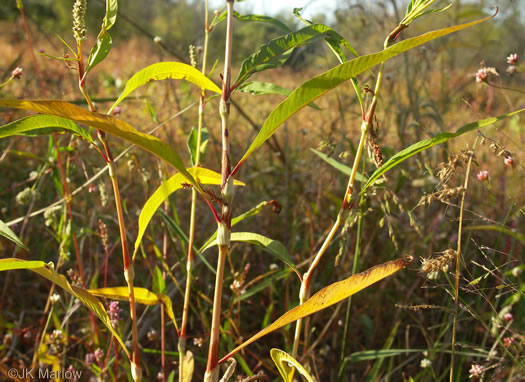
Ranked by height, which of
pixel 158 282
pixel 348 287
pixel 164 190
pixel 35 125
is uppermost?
pixel 35 125

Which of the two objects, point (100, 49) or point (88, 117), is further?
point (100, 49)

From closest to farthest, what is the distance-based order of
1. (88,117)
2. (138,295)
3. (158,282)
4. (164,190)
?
(88,117), (164,190), (138,295), (158,282)

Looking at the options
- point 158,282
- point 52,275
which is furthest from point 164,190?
point 158,282

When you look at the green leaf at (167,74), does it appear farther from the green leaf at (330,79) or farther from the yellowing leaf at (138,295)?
the yellowing leaf at (138,295)

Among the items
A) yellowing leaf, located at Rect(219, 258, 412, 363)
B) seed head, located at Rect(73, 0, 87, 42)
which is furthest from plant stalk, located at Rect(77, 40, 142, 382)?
Answer: yellowing leaf, located at Rect(219, 258, 412, 363)

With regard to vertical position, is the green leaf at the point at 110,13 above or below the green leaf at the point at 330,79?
above

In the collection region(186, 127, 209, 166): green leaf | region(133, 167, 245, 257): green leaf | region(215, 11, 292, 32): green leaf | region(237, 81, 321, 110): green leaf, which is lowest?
region(133, 167, 245, 257): green leaf

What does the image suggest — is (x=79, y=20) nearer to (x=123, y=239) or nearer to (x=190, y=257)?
(x=123, y=239)

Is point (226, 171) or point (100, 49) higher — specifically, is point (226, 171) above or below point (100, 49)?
below

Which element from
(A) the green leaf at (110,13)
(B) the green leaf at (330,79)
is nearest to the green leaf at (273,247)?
(B) the green leaf at (330,79)

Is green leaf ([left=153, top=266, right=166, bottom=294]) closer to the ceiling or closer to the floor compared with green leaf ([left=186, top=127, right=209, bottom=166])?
closer to the floor

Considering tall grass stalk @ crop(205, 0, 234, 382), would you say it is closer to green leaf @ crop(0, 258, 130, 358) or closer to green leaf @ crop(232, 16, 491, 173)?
green leaf @ crop(232, 16, 491, 173)

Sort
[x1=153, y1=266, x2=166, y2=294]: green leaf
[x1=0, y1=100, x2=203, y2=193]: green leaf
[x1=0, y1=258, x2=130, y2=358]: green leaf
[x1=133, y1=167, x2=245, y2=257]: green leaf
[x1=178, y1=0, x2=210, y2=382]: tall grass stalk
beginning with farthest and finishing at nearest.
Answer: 1. [x1=153, y1=266, x2=166, y2=294]: green leaf
2. [x1=178, y1=0, x2=210, y2=382]: tall grass stalk
3. [x1=133, y1=167, x2=245, y2=257]: green leaf
4. [x1=0, y1=258, x2=130, y2=358]: green leaf
5. [x1=0, y1=100, x2=203, y2=193]: green leaf

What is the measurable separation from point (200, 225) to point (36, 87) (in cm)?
150
